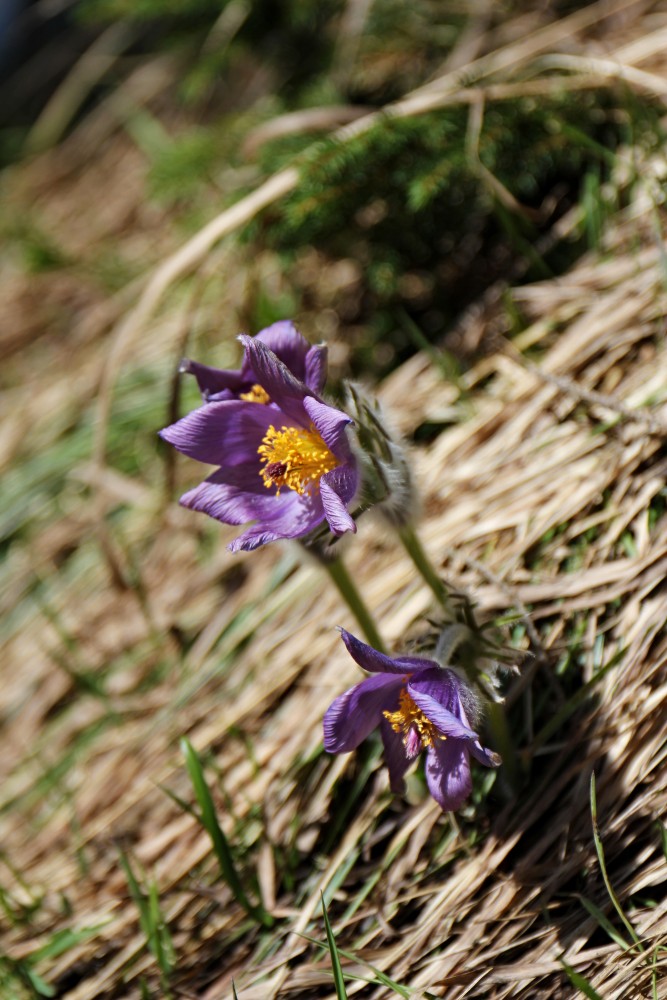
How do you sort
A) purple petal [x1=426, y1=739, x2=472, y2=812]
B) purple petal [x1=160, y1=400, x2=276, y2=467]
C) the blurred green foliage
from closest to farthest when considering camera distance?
purple petal [x1=426, y1=739, x2=472, y2=812] < purple petal [x1=160, y1=400, x2=276, y2=467] < the blurred green foliage

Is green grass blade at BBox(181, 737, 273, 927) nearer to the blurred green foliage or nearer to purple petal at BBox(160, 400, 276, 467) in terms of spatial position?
purple petal at BBox(160, 400, 276, 467)

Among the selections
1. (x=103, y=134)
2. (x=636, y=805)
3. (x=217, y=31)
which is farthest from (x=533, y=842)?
(x=103, y=134)

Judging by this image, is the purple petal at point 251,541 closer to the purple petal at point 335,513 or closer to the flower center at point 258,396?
the purple petal at point 335,513

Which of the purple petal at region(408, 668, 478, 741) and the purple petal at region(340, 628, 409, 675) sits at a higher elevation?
the purple petal at region(340, 628, 409, 675)

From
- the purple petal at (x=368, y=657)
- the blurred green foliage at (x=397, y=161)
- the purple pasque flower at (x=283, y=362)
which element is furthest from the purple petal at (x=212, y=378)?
the blurred green foliage at (x=397, y=161)

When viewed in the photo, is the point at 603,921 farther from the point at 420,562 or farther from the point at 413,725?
the point at 420,562

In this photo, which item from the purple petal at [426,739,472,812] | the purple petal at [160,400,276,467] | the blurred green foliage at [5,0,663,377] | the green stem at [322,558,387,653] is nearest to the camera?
the purple petal at [426,739,472,812]

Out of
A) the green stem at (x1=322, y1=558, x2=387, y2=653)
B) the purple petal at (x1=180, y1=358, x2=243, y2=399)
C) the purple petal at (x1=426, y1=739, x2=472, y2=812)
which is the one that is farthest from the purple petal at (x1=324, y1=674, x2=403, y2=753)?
the purple petal at (x1=180, y1=358, x2=243, y2=399)
